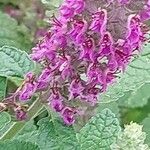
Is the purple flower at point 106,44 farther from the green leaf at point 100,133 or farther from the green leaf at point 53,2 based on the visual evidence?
the green leaf at point 53,2

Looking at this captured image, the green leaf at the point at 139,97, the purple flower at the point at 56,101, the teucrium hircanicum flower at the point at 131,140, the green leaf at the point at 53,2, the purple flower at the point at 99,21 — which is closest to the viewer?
the teucrium hircanicum flower at the point at 131,140

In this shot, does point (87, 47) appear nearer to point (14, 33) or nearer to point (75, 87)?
point (75, 87)

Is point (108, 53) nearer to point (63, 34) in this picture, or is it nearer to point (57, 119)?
point (63, 34)

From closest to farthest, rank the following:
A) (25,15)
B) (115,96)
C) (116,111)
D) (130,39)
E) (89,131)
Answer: (130,39), (89,131), (115,96), (116,111), (25,15)

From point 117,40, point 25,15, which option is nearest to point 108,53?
point 117,40

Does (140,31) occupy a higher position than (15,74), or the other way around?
(140,31)

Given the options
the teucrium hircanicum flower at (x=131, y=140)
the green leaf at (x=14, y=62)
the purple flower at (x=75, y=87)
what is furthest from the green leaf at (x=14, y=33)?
the teucrium hircanicum flower at (x=131, y=140)
